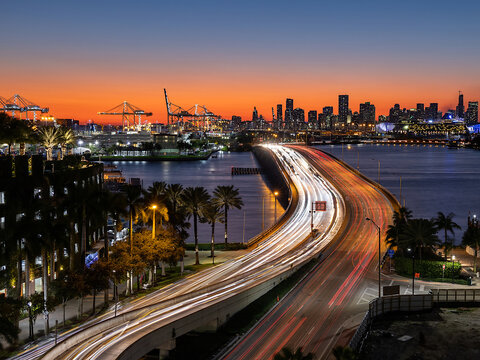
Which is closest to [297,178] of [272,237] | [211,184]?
[211,184]

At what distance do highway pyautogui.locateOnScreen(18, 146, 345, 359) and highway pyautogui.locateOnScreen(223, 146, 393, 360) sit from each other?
1.89m

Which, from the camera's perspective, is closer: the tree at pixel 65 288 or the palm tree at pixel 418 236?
the tree at pixel 65 288

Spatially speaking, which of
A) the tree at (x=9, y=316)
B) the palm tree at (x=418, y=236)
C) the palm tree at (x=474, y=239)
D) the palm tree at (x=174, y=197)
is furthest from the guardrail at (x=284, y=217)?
the tree at (x=9, y=316)

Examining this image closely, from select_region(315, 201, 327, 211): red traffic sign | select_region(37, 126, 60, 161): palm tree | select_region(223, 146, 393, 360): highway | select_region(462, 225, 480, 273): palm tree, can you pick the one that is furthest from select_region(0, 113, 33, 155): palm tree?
select_region(462, 225, 480, 273): palm tree

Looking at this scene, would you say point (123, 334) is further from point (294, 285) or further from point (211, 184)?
point (211, 184)

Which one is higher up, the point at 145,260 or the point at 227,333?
the point at 145,260

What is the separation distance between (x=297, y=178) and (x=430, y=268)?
5494cm

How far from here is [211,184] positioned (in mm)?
117812

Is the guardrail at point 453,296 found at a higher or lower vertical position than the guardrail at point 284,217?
Answer: lower

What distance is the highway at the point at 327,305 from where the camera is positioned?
23.0 m

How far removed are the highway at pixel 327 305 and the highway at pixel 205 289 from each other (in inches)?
74.6

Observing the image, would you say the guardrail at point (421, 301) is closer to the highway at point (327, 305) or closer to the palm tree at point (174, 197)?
the highway at point (327, 305)

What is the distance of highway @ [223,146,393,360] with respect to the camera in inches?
907

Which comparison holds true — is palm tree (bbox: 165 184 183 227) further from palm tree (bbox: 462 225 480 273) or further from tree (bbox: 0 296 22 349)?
palm tree (bbox: 462 225 480 273)
